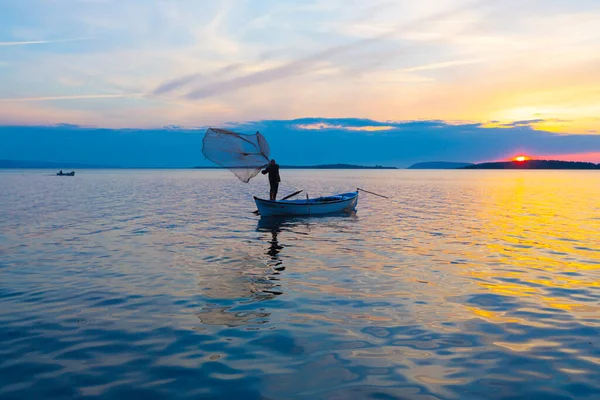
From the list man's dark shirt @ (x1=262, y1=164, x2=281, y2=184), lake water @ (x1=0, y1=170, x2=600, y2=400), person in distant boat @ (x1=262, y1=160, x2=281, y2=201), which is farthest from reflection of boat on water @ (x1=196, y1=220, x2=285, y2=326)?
man's dark shirt @ (x1=262, y1=164, x2=281, y2=184)

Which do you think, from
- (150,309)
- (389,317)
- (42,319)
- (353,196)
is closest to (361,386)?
(389,317)

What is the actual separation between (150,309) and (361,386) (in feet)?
20.7

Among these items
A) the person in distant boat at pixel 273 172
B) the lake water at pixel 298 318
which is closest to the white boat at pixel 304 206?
the person in distant boat at pixel 273 172

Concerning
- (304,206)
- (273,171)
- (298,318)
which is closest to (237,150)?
(273,171)

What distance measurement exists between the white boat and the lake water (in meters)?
9.94

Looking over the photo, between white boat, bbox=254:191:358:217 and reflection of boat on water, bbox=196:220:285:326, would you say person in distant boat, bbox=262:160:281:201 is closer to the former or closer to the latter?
white boat, bbox=254:191:358:217

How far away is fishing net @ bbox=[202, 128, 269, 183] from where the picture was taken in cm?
2522

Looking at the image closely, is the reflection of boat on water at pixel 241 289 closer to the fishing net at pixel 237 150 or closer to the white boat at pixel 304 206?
the fishing net at pixel 237 150

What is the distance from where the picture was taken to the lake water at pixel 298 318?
7.71m

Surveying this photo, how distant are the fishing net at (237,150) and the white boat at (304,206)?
3966 millimetres

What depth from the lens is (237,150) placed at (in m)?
26.6

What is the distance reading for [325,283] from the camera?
14367 millimetres

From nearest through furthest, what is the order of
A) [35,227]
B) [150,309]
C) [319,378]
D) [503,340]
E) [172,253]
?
1. [319,378]
2. [503,340]
3. [150,309]
4. [172,253]
5. [35,227]

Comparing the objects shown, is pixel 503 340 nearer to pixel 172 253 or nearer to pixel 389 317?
pixel 389 317
